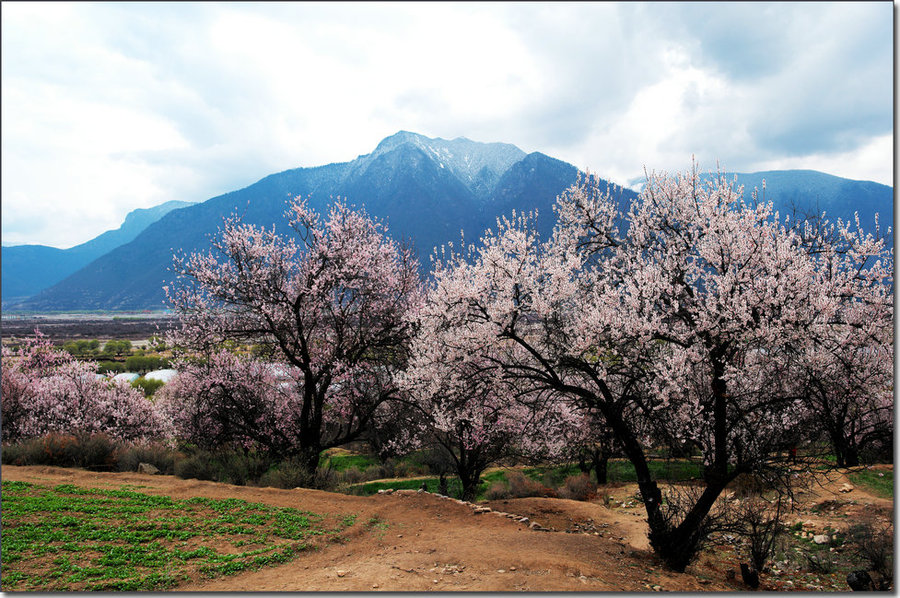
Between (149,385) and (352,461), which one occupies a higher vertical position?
(149,385)

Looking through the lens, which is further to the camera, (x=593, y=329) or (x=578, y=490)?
(x=578, y=490)

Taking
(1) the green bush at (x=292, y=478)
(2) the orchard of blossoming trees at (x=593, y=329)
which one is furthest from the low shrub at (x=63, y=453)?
(1) the green bush at (x=292, y=478)

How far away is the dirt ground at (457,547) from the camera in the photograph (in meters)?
6.88

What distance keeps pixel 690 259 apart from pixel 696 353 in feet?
7.86

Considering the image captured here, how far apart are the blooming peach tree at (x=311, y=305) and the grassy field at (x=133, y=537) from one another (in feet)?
15.4

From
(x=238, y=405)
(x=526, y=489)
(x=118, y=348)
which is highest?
(x=238, y=405)

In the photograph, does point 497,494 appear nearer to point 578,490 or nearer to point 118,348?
point 578,490

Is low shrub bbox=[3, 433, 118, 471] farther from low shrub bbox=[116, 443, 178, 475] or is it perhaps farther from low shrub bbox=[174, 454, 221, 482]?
low shrub bbox=[174, 454, 221, 482]

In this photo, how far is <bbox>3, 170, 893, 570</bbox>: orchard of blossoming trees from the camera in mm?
8172

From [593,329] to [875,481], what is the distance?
16.5 meters

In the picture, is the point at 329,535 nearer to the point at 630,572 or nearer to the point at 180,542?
the point at 180,542

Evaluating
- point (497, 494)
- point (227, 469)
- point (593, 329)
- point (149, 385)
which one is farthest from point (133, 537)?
point (149, 385)

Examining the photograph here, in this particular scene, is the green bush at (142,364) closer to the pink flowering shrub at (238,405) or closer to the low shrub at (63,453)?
the low shrub at (63,453)

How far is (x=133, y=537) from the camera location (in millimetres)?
8406
